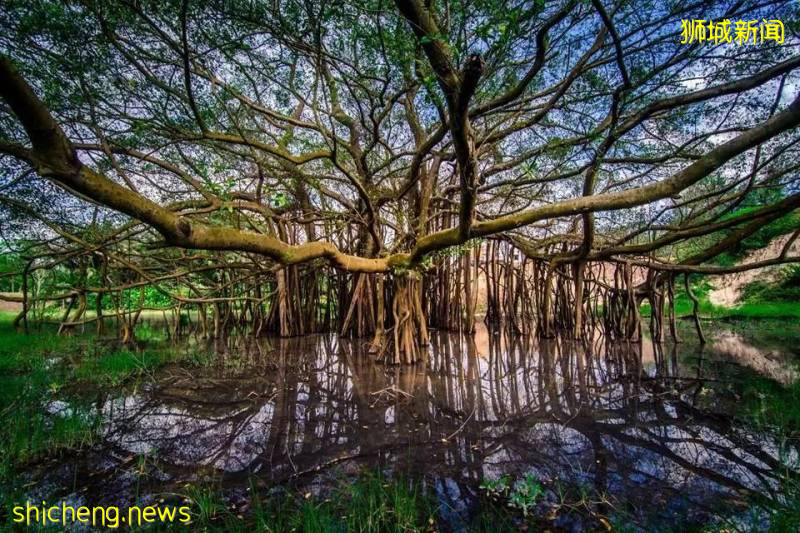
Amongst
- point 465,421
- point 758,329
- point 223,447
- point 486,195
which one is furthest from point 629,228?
point 223,447

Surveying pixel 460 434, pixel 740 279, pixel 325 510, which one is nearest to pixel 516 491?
pixel 460 434

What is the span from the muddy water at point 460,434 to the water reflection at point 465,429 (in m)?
0.01

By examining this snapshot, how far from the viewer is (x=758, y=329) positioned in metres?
7.59

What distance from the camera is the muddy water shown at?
1.84 meters

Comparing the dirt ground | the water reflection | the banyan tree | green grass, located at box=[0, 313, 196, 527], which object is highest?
the banyan tree

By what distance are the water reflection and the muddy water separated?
0.01 meters

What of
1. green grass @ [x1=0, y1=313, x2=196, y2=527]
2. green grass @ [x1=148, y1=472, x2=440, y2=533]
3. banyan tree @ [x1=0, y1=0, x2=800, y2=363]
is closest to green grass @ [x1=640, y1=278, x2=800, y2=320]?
banyan tree @ [x1=0, y1=0, x2=800, y2=363]

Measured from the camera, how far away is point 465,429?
2.65 m

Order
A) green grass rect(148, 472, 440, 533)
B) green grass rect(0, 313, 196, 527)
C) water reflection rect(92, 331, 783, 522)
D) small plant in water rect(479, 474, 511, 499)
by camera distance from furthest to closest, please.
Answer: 1. green grass rect(0, 313, 196, 527)
2. water reflection rect(92, 331, 783, 522)
3. small plant in water rect(479, 474, 511, 499)
4. green grass rect(148, 472, 440, 533)

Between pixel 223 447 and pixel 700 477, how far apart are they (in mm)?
2845

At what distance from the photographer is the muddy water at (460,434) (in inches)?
72.6

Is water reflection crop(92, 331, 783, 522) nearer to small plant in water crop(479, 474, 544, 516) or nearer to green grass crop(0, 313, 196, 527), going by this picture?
small plant in water crop(479, 474, 544, 516)

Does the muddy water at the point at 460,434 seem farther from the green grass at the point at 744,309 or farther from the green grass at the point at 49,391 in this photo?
the green grass at the point at 744,309

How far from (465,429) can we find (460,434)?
10 cm
